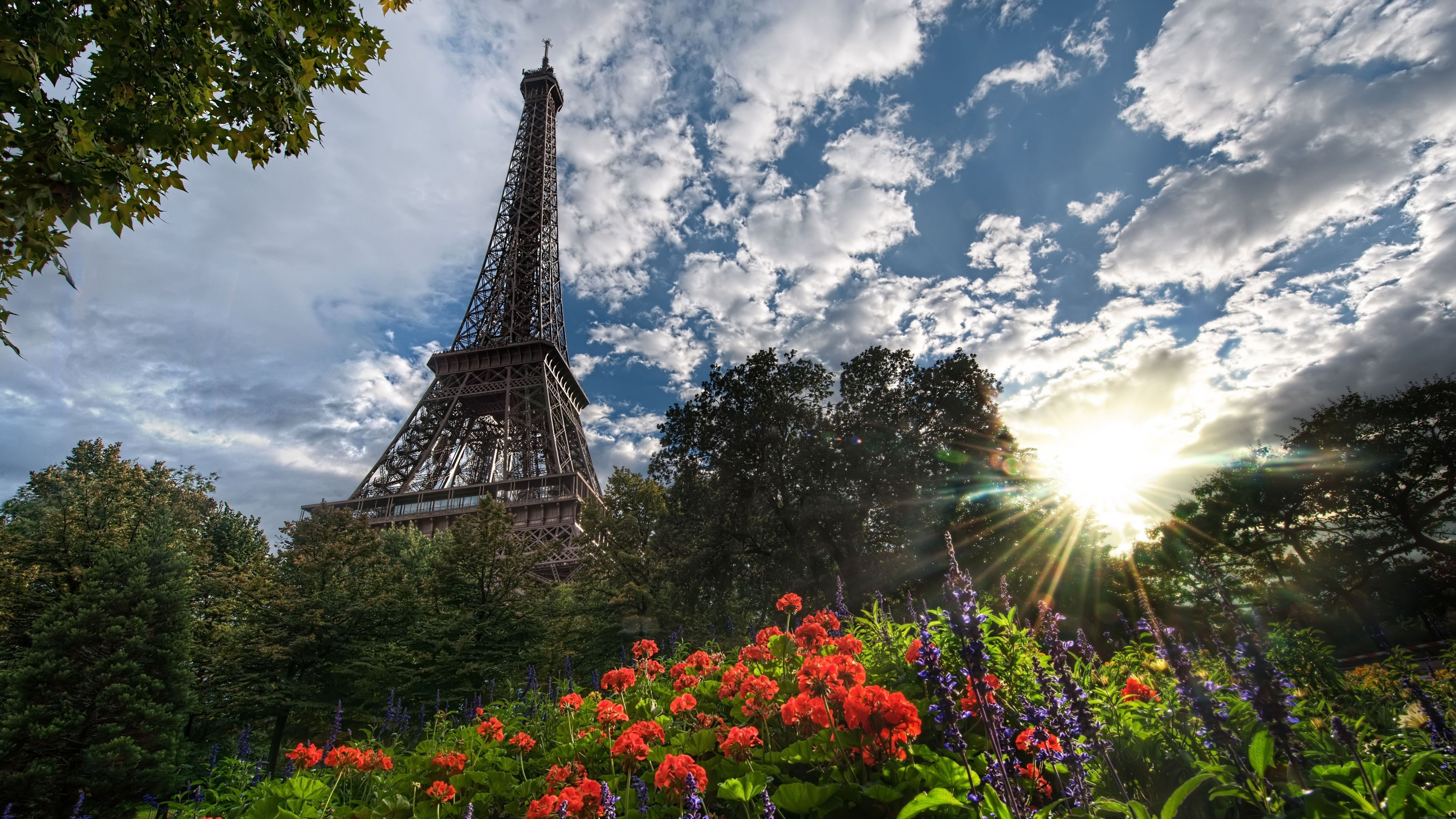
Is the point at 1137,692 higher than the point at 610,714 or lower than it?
lower

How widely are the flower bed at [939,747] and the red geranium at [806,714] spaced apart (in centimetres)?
1

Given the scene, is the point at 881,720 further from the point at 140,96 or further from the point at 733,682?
the point at 140,96

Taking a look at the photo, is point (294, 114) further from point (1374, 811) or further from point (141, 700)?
point (141, 700)

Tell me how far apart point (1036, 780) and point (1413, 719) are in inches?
130

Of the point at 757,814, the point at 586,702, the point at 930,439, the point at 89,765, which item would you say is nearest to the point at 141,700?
the point at 89,765

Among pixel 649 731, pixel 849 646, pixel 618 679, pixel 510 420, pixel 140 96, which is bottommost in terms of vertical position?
pixel 649 731

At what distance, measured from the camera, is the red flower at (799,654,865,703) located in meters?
3.21

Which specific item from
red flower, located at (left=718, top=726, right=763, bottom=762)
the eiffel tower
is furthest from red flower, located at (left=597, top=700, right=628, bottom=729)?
the eiffel tower

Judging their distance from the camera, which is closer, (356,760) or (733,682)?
(733,682)

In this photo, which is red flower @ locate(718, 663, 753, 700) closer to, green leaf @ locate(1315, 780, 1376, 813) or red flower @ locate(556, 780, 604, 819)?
red flower @ locate(556, 780, 604, 819)

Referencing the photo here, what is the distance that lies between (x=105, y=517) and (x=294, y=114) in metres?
22.9

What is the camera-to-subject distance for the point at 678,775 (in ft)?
9.89

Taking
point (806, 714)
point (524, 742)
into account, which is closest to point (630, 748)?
point (806, 714)

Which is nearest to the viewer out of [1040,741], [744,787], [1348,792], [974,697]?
[1348,792]
